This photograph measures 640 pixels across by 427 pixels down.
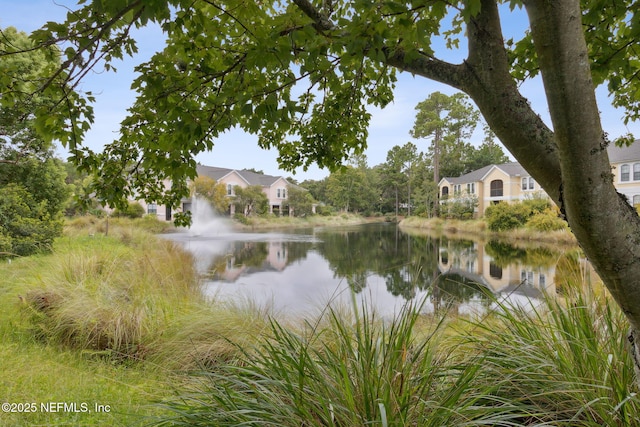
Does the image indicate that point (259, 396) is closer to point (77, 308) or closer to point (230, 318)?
point (230, 318)

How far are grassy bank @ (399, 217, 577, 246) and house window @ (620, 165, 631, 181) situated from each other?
1126 cm

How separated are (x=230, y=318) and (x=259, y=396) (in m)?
2.98

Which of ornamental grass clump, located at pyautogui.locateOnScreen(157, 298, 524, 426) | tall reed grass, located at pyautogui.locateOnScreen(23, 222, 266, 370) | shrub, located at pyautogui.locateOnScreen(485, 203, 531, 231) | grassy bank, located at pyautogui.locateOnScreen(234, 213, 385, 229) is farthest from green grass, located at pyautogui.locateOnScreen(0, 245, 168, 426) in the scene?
grassy bank, located at pyautogui.locateOnScreen(234, 213, 385, 229)

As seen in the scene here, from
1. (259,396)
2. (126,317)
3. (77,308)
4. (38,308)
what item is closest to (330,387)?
(259,396)

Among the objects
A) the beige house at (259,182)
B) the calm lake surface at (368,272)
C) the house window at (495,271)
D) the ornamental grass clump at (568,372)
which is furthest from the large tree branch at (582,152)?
the beige house at (259,182)

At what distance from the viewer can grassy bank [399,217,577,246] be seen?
2106cm

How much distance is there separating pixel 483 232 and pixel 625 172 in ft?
40.1

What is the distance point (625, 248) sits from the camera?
1.45m

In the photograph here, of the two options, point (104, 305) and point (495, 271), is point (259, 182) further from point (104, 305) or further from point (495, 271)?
point (104, 305)

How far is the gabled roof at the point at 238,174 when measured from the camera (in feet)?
133

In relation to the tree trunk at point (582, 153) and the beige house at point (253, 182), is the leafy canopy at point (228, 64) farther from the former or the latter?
the beige house at point (253, 182)

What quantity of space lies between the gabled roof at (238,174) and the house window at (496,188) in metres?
26.6

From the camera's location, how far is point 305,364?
212 cm

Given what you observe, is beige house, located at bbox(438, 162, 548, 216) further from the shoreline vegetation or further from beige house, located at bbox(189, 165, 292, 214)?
the shoreline vegetation
